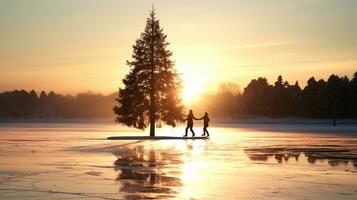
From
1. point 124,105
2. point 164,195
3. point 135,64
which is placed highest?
point 135,64

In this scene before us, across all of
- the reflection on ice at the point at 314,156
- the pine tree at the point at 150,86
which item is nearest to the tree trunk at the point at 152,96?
the pine tree at the point at 150,86

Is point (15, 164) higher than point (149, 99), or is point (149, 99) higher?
point (149, 99)

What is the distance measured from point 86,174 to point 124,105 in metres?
27.8

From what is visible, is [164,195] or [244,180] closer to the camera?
[164,195]

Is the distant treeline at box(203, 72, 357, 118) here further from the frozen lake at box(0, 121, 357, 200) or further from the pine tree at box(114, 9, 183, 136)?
the frozen lake at box(0, 121, 357, 200)

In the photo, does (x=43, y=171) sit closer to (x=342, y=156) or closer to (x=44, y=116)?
(x=342, y=156)

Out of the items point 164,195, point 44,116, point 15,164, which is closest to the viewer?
point 164,195

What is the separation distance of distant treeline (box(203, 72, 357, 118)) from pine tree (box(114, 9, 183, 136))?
61.6 metres

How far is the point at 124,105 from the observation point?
4347 centimetres

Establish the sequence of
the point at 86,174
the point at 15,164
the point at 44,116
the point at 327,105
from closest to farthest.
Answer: the point at 86,174 < the point at 15,164 < the point at 327,105 < the point at 44,116

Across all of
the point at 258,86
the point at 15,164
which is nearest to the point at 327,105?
the point at 258,86

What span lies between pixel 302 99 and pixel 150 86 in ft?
272

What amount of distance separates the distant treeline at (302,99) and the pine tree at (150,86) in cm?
6162

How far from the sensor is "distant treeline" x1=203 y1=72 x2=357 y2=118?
106938mm
